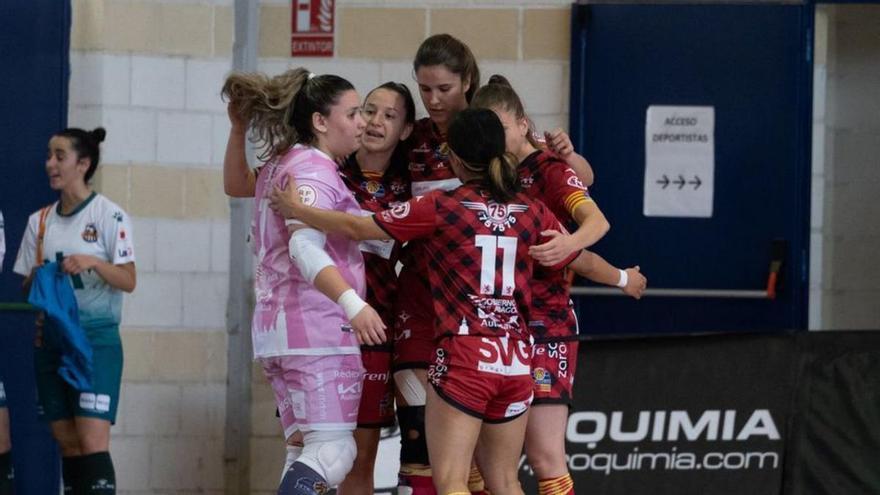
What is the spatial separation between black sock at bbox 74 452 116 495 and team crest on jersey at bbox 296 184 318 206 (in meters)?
2.43

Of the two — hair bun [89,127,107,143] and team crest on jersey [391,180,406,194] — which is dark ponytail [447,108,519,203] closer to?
team crest on jersey [391,180,406,194]

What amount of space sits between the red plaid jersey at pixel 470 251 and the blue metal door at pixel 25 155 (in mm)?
3038

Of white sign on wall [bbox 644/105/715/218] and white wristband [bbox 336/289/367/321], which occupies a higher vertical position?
Answer: white sign on wall [bbox 644/105/715/218]

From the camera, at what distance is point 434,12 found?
7.39m

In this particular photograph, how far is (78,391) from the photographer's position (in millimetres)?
6578

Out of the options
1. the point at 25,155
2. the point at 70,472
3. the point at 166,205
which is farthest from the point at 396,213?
the point at 25,155

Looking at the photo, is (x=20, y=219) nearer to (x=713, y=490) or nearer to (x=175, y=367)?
(x=175, y=367)

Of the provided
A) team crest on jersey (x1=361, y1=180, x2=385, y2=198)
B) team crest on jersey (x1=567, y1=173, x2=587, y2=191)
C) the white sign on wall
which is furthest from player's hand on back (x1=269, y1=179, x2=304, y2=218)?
the white sign on wall

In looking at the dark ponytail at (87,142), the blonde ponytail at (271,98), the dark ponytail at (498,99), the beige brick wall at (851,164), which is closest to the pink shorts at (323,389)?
the blonde ponytail at (271,98)

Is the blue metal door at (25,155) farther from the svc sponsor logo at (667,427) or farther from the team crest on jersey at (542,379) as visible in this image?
the team crest on jersey at (542,379)

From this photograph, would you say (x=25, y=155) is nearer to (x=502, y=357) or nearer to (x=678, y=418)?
(x=678, y=418)

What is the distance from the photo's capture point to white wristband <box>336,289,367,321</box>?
4.42 meters

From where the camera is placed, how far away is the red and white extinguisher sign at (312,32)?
739 cm

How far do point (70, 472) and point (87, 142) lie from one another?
1.39 meters
